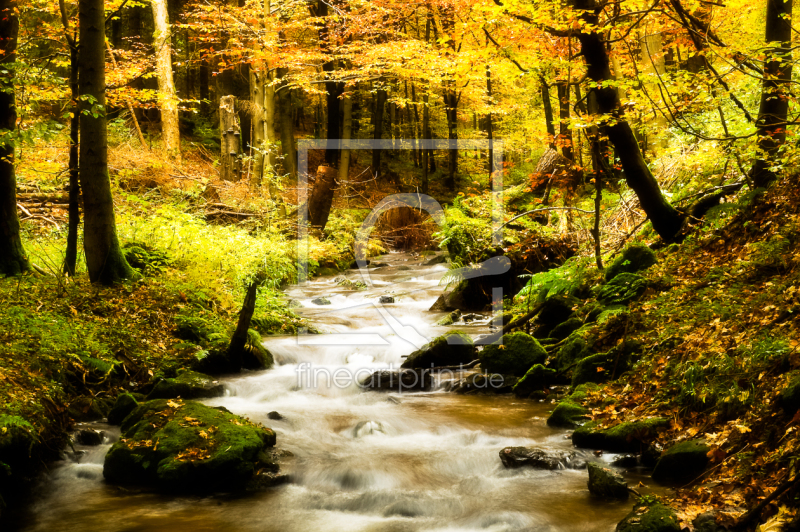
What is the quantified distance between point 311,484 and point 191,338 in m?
4.07

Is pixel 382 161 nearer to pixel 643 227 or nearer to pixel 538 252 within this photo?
pixel 538 252

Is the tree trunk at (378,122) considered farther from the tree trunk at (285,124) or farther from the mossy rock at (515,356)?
the mossy rock at (515,356)

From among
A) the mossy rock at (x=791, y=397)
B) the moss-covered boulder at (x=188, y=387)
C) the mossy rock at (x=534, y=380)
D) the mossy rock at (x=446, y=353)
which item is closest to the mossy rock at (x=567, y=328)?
the mossy rock at (x=534, y=380)

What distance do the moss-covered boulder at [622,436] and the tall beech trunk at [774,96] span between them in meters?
3.98

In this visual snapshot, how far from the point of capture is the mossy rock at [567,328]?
8.96 m

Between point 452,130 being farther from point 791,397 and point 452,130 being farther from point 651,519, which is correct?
point 651,519

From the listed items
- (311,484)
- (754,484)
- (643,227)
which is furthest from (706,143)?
→ (311,484)

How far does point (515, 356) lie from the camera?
8.68 m

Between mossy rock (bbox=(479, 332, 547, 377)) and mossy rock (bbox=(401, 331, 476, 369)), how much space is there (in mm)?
570

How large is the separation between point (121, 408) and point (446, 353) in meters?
4.87

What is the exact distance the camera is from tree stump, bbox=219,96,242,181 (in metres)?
16.2

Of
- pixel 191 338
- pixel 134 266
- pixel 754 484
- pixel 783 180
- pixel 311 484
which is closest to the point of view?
pixel 754 484

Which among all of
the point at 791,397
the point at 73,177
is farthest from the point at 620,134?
the point at 73,177

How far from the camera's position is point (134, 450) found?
5.60 m
